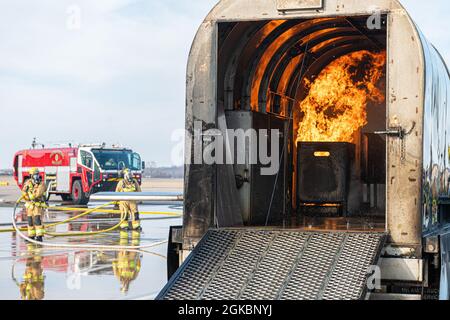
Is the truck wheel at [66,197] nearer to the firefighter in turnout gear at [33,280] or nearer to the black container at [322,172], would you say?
the firefighter in turnout gear at [33,280]

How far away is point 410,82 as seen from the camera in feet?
23.9

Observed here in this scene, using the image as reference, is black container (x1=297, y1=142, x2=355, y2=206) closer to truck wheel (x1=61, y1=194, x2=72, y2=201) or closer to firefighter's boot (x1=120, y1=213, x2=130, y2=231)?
firefighter's boot (x1=120, y1=213, x2=130, y2=231)

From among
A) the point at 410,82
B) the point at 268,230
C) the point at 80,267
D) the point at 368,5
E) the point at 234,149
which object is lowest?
the point at 80,267

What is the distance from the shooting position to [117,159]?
3725 cm

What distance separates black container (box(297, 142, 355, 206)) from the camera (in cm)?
1134

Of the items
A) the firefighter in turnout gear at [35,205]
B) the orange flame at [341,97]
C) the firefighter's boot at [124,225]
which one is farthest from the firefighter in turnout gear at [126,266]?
the orange flame at [341,97]

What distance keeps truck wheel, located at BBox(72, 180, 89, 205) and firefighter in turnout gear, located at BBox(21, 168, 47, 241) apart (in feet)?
57.4

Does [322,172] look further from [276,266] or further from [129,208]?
[129,208]

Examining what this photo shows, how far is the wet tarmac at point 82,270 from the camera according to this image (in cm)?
1094

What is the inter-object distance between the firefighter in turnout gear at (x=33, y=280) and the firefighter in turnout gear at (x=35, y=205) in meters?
2.10

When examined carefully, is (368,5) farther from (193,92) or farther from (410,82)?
(193,92)

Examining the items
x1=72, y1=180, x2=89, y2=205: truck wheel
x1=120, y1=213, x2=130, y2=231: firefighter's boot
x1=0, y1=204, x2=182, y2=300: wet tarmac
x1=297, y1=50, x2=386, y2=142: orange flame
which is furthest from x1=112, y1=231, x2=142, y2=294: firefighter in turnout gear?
x1=72, y1=180, x2=89, y2=205: truck wheel
